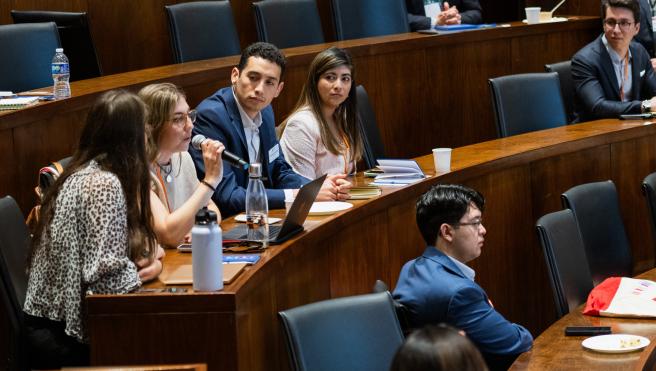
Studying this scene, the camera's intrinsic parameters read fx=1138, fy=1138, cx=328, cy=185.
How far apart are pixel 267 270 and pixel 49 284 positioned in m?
0.52

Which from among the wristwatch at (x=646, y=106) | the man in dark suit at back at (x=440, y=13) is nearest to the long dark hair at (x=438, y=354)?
the wristwatch at (x=646, y=106)

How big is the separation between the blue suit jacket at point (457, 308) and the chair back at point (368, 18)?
9.86 feet

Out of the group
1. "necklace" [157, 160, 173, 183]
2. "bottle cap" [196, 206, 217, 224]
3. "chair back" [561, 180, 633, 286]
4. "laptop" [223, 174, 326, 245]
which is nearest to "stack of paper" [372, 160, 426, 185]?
"chair back" [561, 180, 633, 286]

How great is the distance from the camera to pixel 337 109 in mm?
4277

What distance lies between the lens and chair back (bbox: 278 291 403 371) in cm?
257

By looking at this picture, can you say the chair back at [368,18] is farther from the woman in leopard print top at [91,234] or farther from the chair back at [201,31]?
the woman in leopard print top at [91,234]

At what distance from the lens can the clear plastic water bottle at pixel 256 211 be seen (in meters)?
2.97

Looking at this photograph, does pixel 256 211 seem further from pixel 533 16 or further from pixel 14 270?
pixel 533 16

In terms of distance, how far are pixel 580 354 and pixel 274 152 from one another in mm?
1443

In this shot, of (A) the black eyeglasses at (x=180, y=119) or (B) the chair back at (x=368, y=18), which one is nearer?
(A) the black eyeglasses at (x=180, y=119)

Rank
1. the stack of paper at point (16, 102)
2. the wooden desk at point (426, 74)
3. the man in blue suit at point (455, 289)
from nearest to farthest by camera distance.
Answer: the man in blue suit at point (455, 289) < the stack of paper at point (16, 102) < the wooden desk at point (426, 74)

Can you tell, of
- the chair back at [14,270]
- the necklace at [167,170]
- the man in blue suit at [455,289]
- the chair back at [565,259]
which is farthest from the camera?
the chair back at [565,259]

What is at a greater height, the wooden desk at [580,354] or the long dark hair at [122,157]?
the long dark hair at [122,157]

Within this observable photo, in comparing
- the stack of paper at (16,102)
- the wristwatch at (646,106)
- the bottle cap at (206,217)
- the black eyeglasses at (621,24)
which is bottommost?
the wristwatch at (646,106)
